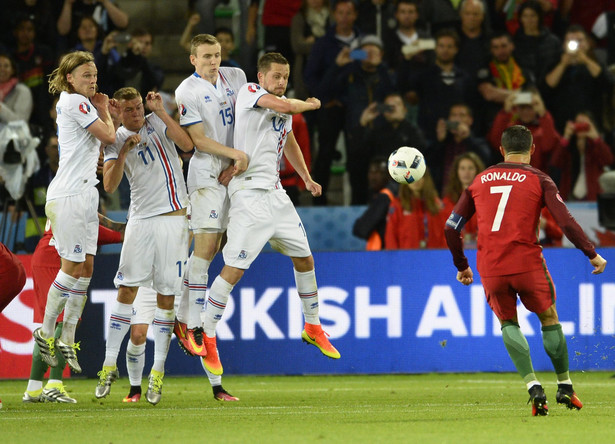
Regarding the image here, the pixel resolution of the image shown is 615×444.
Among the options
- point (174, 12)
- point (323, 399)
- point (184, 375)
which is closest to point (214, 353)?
point (323, 399)

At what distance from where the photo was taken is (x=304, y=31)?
49.8 feet

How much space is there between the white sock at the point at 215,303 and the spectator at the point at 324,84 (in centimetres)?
504

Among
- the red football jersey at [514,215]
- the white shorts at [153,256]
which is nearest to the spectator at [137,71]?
the white shorts at [153,256]

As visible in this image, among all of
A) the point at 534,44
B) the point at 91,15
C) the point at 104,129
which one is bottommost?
the point at 104,129

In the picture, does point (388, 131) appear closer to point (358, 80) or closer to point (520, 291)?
point (358, 80)

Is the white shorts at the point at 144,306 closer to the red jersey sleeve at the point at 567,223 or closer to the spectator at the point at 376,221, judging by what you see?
the red jersey sleeve at the point at 567,223

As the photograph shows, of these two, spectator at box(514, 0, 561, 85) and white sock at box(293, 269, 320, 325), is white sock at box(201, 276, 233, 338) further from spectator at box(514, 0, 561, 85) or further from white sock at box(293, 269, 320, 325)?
spectator at box(514, 0, 561, 85)

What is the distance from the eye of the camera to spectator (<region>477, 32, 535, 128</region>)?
1459cm

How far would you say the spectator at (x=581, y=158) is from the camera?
14094mm

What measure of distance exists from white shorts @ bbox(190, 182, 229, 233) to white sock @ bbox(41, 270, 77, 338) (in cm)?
118

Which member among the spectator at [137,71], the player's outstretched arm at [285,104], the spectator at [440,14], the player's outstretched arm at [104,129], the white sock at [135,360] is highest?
the spectator at [440,14]

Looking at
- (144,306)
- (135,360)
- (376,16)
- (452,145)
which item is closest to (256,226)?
(144,306)

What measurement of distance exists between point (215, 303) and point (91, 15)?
Answer: 7.38 m

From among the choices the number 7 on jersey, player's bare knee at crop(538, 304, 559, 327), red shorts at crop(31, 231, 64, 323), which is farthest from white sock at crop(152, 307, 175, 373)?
player's bare knee at crop(538, 304, 559, 327)
